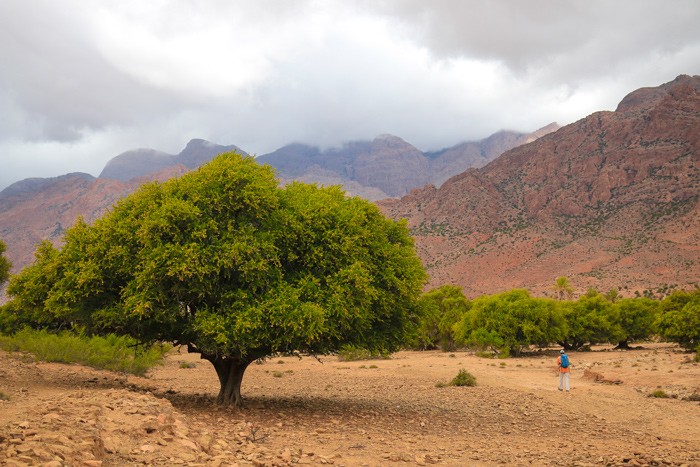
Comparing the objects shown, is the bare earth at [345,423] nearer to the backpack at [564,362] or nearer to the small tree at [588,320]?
the backpack at [564,362]

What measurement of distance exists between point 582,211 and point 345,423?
132 m

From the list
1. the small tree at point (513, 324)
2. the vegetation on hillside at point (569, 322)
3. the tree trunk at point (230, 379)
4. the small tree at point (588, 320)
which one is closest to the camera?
the tree trunk at point (230, 379)

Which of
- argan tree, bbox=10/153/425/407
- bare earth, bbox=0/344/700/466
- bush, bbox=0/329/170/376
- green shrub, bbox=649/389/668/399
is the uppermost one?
argan tree, bbox=10/153/425/407

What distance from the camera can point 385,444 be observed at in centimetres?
1366

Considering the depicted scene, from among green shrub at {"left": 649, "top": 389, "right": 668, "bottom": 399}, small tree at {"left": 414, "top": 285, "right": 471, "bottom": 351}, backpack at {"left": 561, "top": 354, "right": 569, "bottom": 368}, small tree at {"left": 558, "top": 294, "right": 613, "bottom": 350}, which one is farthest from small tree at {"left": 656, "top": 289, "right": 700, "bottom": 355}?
backpack at {"left": 561, "top": 354, "right": 569, "bottom": 368}

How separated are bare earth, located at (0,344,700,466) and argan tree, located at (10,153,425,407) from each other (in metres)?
2.49

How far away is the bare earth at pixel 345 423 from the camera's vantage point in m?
9.71

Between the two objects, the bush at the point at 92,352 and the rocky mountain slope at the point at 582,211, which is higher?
the rocky mountain slope at the point at 582,211

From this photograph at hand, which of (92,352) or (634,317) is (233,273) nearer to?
(92,352)

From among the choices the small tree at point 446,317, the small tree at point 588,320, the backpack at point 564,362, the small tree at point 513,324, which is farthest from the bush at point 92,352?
the small tree at point 588,320

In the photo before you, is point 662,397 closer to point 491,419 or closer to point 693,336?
point 491,419

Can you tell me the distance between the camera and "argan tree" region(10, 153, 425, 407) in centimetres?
1574

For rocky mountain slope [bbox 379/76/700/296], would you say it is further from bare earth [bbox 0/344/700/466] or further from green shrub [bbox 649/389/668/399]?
bare earth [bbox 0/344/700/466]

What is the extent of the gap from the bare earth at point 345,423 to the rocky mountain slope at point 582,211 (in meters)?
84.4
